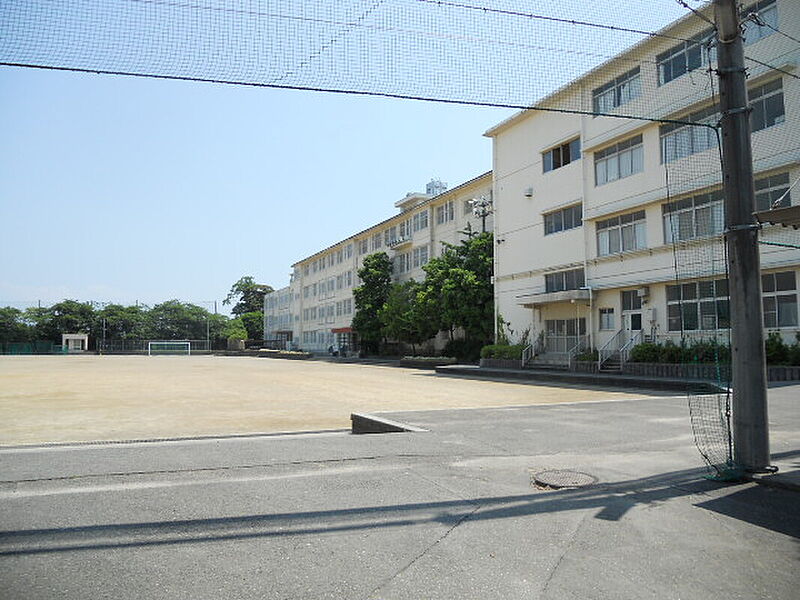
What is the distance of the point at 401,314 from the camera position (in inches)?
1860

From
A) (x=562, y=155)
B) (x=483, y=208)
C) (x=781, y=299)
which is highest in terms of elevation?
(x=562, y=155)

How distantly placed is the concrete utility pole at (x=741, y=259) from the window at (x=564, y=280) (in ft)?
81.2

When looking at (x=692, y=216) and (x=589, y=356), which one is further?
(x=589, y=356)

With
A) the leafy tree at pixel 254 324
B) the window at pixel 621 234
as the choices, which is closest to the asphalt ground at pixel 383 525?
the window at pixel 621 234

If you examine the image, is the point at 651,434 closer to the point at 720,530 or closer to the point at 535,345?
the point at 720,530

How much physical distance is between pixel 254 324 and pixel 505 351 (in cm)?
9299

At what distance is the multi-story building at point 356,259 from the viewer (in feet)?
155

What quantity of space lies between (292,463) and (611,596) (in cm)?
399

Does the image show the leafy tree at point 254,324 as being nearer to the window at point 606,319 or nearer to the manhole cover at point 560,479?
the window at point 606,319

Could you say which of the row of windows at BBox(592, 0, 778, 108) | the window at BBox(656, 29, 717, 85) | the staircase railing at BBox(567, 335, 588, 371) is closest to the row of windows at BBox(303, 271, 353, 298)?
the staircase railing at BBox(567, 335, 588, 371)

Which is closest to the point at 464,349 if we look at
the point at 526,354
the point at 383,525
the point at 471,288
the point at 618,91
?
the point at 471,288

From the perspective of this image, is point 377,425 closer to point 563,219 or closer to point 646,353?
point 646,353

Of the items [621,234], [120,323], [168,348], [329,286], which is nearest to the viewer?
[621,234]

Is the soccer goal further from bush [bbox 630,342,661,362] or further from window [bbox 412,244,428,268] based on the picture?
bush [bbox 630,342,661,362]
